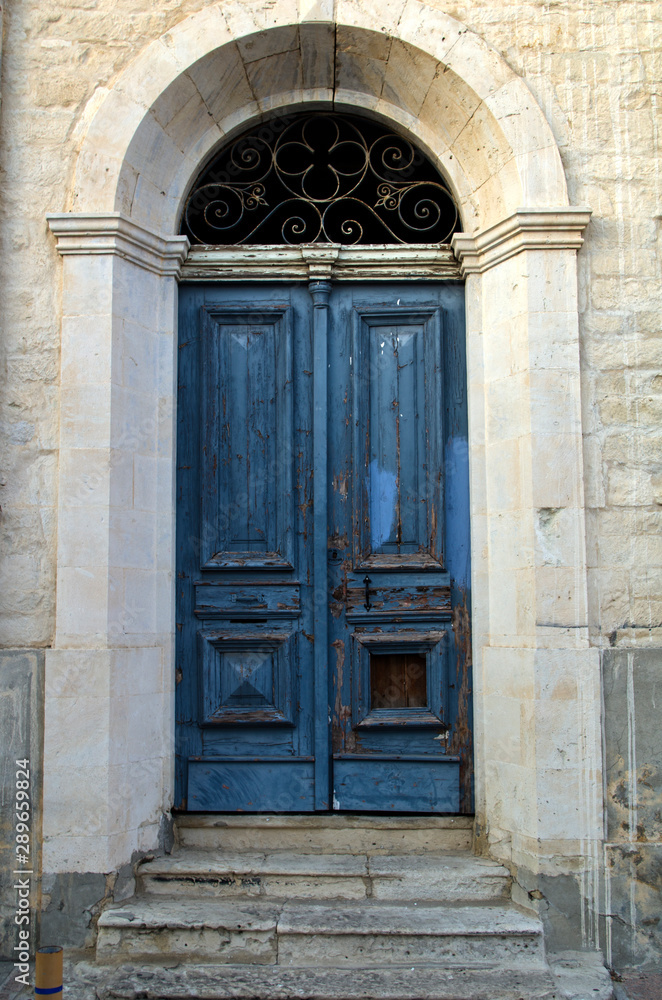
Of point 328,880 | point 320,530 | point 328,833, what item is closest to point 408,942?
point 328,880

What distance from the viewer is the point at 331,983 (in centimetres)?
326

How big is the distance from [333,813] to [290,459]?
1.81m

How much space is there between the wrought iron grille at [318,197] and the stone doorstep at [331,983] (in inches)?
137

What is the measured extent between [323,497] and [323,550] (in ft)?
0.90

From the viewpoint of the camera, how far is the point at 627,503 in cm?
381

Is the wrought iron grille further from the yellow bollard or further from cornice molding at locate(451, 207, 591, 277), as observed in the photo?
the yellow bollard

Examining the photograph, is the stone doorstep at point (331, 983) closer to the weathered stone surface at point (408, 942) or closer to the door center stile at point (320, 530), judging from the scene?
the weathered stone surface at point (408, 942)

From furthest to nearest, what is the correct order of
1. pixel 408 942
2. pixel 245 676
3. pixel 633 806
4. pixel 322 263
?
pixel 322 263, pixel 245 676, pixel 633 806, pixel 408 942

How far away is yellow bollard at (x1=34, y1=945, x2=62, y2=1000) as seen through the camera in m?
2.15

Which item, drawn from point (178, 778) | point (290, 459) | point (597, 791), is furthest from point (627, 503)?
point (178, 778)

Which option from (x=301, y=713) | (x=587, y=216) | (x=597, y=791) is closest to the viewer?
(x=597, y=791)

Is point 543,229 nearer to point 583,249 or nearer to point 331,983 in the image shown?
point 583,249

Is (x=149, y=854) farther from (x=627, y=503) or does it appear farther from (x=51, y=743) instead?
(x=627, y=503)

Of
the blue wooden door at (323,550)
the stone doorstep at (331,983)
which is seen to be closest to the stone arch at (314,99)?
the blue wooden door at (323,550)
